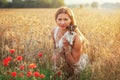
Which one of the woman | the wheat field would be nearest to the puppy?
the woman

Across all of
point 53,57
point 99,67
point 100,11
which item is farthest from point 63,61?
point 100,11

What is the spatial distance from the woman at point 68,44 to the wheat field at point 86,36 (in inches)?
3.9

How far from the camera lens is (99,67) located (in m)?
2.33

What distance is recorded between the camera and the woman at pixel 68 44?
99.6 inches

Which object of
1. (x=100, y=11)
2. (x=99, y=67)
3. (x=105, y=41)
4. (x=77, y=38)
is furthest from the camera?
(x=100, y=11)

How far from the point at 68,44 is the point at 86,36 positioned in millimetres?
399

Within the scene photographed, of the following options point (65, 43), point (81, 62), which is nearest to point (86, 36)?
point (81, 62)

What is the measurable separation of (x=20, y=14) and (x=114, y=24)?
100 centimetres

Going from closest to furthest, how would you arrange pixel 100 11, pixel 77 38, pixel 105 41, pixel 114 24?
1. pixel 77 38
2. pixel 105 41
3. pixel 114 24
4. pixel 100 11

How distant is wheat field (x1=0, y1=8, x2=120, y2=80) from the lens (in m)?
2.39

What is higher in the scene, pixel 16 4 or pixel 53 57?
pixel 16 4

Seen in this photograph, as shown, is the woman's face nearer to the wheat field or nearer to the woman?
the woman

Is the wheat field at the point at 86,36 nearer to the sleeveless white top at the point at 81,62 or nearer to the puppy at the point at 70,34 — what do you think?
the sleeveless white top at the point at 81,62

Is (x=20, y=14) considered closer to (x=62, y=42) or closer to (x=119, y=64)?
(x=62, y=42)
